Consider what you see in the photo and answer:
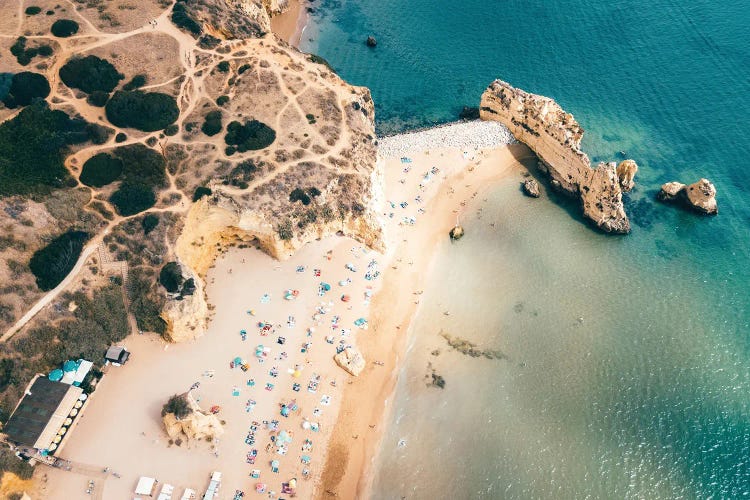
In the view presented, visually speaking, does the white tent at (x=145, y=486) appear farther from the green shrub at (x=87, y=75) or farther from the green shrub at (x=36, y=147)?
the green shrub at (x=87, y=75)

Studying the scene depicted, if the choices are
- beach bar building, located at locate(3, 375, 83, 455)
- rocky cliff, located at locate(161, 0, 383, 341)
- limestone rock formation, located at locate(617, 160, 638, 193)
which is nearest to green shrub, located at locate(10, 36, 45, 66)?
rocky cliff, located at locate(161, 0, 383, 341)

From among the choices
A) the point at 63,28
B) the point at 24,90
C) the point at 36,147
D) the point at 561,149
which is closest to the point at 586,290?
the point at 561,149

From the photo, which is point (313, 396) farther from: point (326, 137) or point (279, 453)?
point (326, 137)

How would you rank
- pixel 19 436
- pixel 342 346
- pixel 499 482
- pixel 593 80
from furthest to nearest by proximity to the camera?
pixel 593 80 < pixel 342 346 < pixel 499 482 < pixel 19 436

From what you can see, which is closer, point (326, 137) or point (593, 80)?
point (326, 137)

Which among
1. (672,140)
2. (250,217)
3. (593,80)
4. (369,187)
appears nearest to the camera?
(250,217)

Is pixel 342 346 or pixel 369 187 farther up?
pixel 369 187

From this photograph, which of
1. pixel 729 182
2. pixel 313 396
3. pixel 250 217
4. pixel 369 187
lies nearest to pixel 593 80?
pixel 729 182

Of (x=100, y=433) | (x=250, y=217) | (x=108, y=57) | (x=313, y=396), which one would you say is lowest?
(x=100, y=433)
